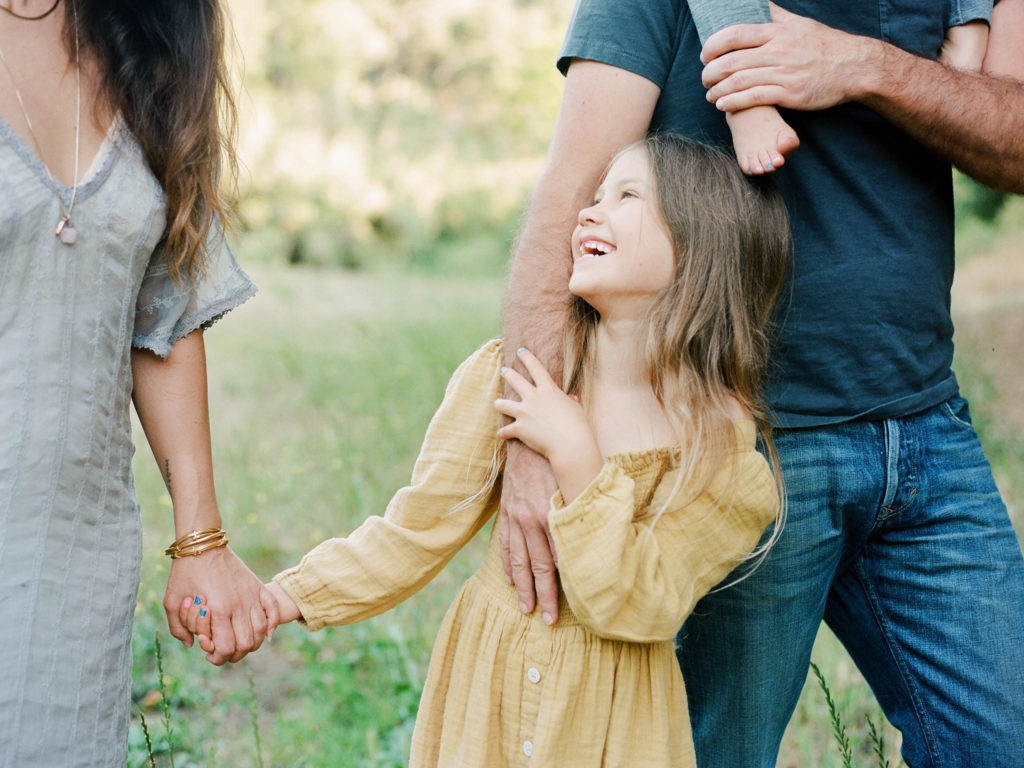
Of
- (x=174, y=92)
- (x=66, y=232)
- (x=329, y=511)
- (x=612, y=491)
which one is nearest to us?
(x=66, y=232)

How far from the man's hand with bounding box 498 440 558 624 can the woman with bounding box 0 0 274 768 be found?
54 cm

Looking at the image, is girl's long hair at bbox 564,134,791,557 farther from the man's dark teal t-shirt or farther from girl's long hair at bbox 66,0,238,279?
girl's long hair at bbox 66,0,238,279

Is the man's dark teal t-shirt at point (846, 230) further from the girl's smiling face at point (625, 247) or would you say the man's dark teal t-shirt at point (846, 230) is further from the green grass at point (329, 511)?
the green grass at point (329, 511)

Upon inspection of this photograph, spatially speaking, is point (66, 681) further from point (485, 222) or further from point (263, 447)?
point (485, 222)

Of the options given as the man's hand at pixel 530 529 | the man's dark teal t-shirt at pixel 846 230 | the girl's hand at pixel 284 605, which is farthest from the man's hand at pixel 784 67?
the girl's hand at pixel 284 605

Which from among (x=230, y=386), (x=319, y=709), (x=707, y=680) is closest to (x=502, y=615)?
(x=707, y=680)

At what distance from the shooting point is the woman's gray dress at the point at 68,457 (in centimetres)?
140

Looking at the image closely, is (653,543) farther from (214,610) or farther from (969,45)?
(969,45)

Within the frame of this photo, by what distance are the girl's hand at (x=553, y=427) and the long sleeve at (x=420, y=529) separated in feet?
0.34

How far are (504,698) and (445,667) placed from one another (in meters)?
0.16

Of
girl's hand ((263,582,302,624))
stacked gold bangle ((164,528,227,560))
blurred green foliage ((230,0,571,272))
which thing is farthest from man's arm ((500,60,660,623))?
blurred green foliage ((230,0,571,272))

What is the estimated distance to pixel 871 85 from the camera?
163 cm

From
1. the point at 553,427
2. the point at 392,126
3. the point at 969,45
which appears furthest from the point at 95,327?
the point at 392,126

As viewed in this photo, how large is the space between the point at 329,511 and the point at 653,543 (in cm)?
310
